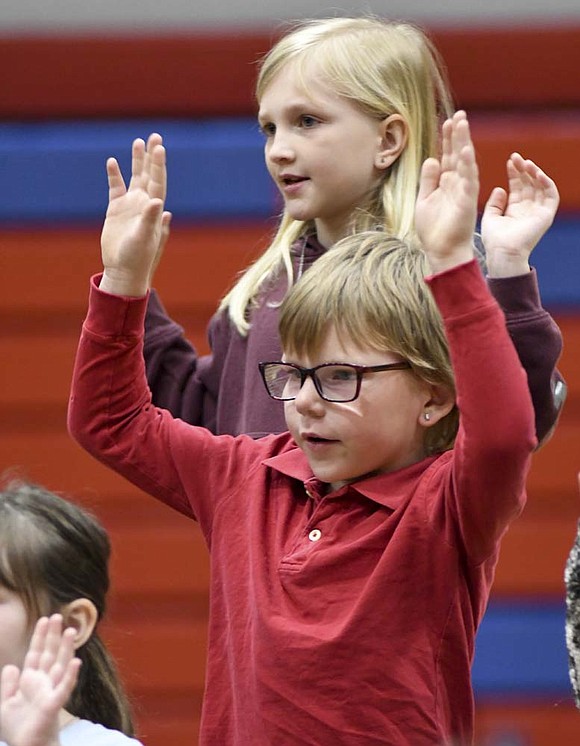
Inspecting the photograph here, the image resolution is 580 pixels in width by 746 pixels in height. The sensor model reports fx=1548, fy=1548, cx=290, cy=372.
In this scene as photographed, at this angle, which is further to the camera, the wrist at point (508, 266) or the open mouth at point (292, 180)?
the open mouth at point (292, 180)

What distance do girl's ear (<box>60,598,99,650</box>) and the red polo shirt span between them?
0.50ft

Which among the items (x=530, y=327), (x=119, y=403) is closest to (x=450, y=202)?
(x=530, y=327)

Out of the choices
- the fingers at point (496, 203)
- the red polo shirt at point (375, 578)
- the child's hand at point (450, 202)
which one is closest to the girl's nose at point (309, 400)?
the red polo shirt at point (375, 578)

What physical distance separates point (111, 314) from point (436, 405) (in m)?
0.41

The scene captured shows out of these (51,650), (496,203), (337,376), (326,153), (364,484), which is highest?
(326,153)

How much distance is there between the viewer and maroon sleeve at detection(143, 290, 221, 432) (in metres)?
2.28

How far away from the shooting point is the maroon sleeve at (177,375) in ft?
7.48

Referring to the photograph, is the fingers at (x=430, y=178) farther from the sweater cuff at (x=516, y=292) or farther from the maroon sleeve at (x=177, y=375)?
the maroon sleeve at (x=177, y=375)

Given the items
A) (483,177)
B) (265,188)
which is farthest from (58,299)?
(483,177)

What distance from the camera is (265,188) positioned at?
3.98 meters

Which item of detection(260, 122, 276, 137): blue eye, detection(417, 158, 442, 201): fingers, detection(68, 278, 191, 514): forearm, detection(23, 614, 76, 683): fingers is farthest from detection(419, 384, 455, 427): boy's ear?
detection(260, 122, 276, 137): blue eye

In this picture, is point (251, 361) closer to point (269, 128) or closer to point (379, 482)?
point (269, 128)

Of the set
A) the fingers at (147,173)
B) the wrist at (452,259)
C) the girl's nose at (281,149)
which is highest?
the girl's nose at (281,149)

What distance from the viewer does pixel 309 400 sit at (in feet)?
5.48
